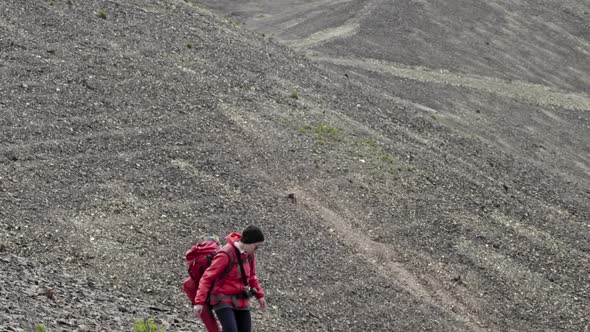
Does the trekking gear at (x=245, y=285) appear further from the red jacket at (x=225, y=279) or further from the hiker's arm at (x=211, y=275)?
the hiker's arm at (x=211, y=275)

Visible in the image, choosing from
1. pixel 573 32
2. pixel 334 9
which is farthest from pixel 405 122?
pixel 573 32

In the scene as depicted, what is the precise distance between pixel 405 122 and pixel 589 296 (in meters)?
10.1

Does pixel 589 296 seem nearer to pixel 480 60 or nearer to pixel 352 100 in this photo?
pixel 352 100

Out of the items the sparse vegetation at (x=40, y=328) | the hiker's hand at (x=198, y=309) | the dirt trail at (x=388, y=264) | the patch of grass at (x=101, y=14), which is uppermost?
the hiker's hand at (x=198, y=309)

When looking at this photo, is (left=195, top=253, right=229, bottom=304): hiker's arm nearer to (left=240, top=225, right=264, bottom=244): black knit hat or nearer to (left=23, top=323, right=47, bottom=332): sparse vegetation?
(left=240, top=225, right=264, bottom=244): black knit hat

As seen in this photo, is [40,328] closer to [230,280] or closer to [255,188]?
[230,280]

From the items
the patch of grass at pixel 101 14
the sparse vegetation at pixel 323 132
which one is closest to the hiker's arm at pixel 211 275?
the sparse vegetation at pixel 323 132

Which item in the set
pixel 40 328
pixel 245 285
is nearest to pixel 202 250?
pixel 245 285

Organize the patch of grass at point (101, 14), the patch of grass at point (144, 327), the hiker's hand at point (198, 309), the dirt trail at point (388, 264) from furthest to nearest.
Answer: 1. the patch of grass at point (101, 14)
2. the dirt trail at point (388, 264)
3. the patch of grass at point (144, 327)
4. the hiker's hand at point (198, 309)

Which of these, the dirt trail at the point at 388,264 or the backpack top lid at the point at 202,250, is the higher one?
the backpack top lid at the point at 202,250

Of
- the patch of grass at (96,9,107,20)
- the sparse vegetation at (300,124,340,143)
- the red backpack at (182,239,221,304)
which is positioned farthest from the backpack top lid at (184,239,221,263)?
the patch of grass at (96,9,107,20)

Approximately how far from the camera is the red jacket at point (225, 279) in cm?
1030

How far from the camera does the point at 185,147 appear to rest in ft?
70.6

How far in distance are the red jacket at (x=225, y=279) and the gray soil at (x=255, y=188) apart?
96.2 inches
